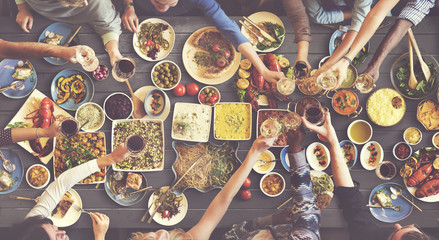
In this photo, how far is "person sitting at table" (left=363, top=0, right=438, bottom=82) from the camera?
2.46 meters

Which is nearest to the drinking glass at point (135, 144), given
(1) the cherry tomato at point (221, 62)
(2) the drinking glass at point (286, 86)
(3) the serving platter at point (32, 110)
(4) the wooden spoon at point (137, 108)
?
(4) the wooden spoon at point (137, 108)

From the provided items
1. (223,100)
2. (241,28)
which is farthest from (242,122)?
(241,28)

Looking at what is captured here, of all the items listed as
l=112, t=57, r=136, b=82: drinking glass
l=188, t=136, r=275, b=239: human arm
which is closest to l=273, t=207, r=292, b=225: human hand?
l=188, t=136, r=275, b=239: human arm

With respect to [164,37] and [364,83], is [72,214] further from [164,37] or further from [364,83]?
[364,83]

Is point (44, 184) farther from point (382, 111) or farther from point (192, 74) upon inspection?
point (382, 111)

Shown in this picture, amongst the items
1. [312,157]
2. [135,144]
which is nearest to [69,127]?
[135,144]

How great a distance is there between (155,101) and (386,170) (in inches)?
84.7

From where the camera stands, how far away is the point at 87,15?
251cm

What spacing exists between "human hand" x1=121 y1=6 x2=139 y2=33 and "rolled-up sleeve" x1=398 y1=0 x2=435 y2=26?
7.45ft

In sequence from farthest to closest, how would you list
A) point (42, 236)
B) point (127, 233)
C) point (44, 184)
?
point (127, 233)
point (44, 184)
point (42, 236)

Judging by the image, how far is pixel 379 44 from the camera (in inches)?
104

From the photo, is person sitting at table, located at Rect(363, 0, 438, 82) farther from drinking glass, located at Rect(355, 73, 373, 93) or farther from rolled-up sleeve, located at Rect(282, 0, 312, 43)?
rolled-up sleeve, located at Rect(282, 0, 312, 43)

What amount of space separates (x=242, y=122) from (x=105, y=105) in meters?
1.23

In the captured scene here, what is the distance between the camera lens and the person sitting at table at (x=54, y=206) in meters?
2.17
